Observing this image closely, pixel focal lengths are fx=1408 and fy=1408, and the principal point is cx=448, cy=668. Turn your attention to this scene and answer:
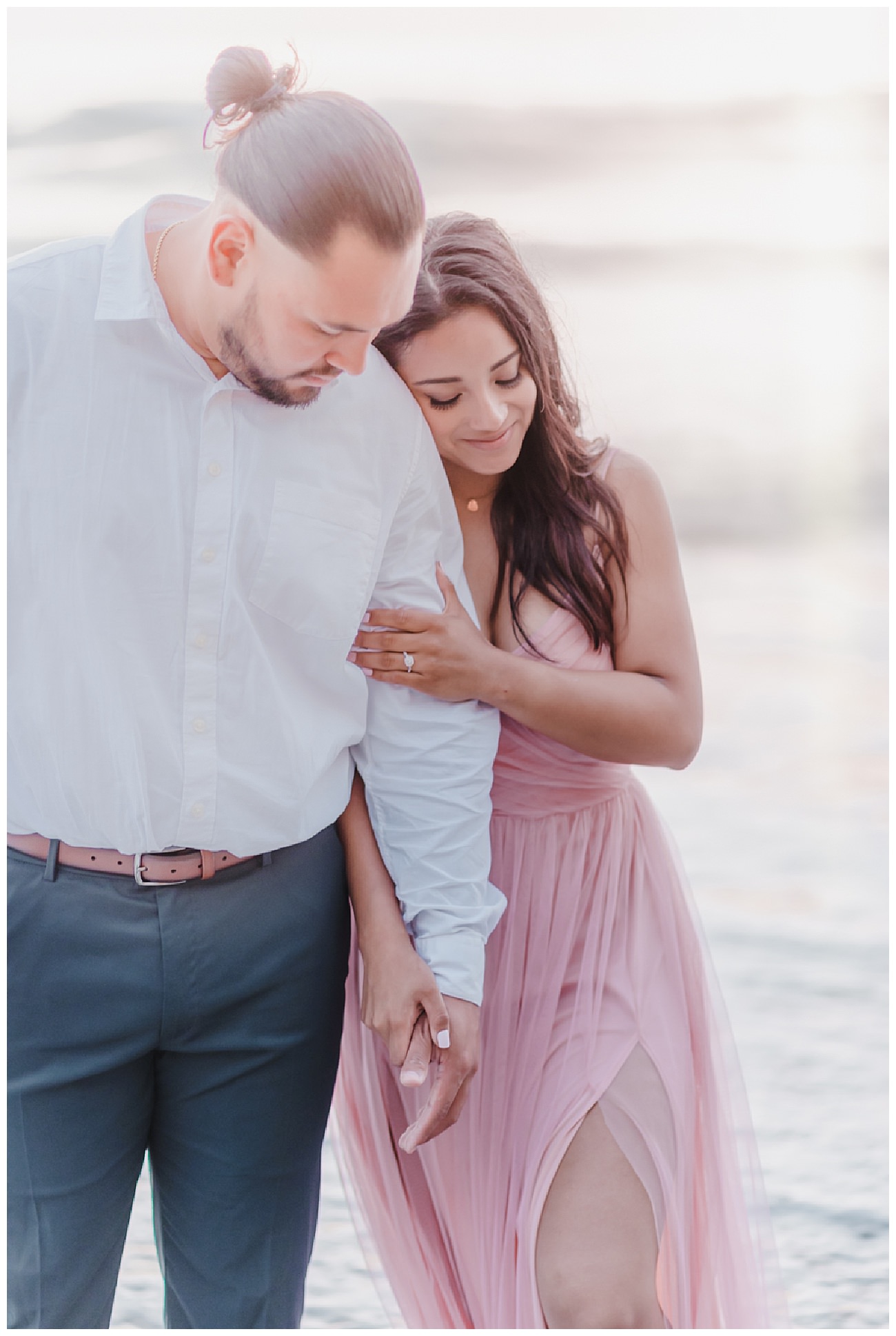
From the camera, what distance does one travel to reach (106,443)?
1465 millimetres

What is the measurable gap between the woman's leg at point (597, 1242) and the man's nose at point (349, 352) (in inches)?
38.8

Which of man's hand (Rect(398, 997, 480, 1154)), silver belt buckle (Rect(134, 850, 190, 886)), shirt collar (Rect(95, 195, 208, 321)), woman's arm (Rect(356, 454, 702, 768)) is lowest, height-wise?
man's hand (Rect(398, 997, 480, 1154))

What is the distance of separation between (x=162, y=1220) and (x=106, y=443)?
977 mm

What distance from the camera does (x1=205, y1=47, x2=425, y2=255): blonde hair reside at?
1.41 metres

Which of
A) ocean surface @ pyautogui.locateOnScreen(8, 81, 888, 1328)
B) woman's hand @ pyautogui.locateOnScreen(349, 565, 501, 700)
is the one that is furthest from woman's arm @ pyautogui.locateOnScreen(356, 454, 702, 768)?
ocean surface @ pyautogui.locateOnScreen(8, 81, 888, 1328)

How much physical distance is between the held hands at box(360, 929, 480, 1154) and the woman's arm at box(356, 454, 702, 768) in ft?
1.07

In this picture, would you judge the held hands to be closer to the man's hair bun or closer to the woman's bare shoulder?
the woman's bare shoulder

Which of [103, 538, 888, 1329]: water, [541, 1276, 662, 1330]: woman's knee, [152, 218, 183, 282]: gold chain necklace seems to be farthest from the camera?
[103, 538, 888, 1329]: water

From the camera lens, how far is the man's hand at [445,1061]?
169 cm

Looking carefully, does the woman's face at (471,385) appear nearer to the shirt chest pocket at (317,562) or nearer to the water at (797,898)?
the shirt chest pocket at (317,562)

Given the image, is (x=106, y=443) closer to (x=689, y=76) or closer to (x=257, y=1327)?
Answer: (x=257, y=1327)

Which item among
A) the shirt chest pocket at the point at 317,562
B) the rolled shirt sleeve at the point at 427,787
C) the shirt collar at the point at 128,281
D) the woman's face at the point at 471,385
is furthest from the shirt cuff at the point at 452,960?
the shirt collar at the point at 128,281

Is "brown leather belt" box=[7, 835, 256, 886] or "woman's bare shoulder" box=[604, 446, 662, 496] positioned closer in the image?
"brown leather belt" box=[7, 835, 256, 886]

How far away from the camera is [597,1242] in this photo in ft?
5.57
